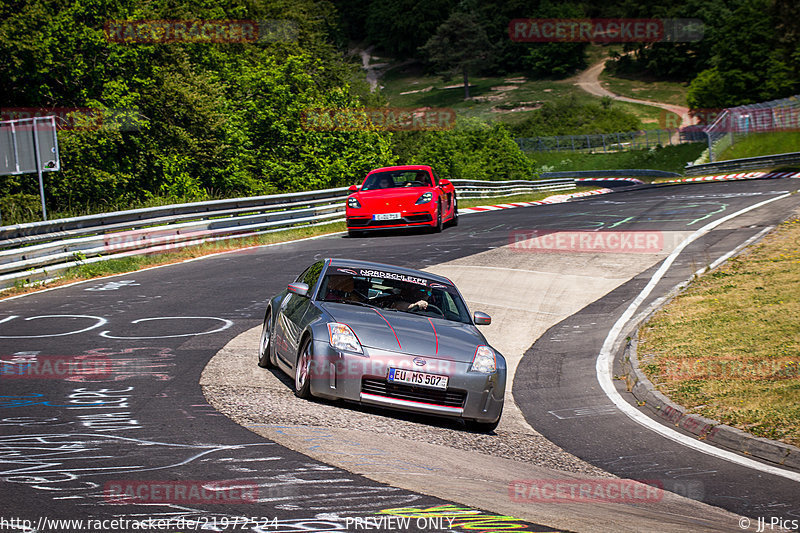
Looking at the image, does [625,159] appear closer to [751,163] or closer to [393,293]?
[751,163]

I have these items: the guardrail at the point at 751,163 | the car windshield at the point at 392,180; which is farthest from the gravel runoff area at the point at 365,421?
the guardrail at the point at 751,163

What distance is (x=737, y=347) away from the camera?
11.3 m

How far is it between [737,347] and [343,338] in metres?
5.90

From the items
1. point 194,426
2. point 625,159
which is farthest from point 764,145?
point 194,426

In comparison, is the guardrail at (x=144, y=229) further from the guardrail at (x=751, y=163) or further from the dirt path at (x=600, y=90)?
the dirt path at (x=600, y=90)

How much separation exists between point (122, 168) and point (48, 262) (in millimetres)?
15845

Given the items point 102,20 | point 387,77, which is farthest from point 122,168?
point 387,77

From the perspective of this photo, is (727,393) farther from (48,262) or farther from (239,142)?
(239,142)

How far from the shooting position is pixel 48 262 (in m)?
16.7

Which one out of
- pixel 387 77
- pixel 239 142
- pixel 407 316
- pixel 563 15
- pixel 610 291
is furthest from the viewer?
pixel 387 77

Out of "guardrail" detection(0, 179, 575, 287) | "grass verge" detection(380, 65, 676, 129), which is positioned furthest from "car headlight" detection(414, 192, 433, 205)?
"grass verge" detection(380, 65, 676, 129)

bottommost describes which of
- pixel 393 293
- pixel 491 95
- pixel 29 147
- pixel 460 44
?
pixel 393 293

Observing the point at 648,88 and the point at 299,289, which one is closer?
the point at 299,289

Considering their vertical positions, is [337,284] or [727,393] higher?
[337,284]
